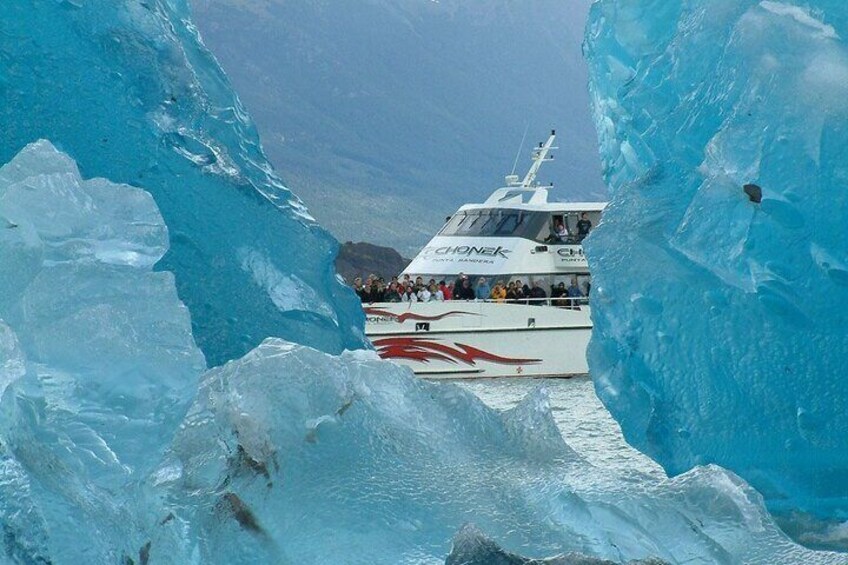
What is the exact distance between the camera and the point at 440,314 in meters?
19.0

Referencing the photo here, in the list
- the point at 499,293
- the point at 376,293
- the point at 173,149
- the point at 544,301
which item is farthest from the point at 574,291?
the point at 173,149

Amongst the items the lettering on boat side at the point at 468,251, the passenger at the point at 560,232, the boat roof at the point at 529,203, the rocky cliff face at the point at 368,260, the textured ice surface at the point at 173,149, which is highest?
the textured ice surface at the point at 173,149

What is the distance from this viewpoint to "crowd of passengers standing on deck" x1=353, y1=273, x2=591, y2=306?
1950 cm

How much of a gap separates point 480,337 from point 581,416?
4.14 m

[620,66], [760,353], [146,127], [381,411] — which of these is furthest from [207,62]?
[760,353]

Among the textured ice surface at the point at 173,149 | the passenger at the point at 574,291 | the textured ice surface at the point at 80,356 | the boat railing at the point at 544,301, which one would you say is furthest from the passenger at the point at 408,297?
the textured ice surface at the point at 80,356

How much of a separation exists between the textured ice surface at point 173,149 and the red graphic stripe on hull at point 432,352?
12.6 metres

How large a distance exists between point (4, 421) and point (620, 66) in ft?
A: 14.0

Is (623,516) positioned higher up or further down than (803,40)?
further down

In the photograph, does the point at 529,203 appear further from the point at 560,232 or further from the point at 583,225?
the point at 583,225

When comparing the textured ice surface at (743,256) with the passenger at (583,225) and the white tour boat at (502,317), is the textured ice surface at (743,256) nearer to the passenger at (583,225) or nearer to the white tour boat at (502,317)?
the white tour boat at (502,317)

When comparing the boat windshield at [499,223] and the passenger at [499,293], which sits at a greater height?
the boat windshield at [499,223]

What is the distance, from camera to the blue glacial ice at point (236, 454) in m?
3.86

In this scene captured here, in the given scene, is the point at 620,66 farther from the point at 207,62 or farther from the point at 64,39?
the point at 64,39
